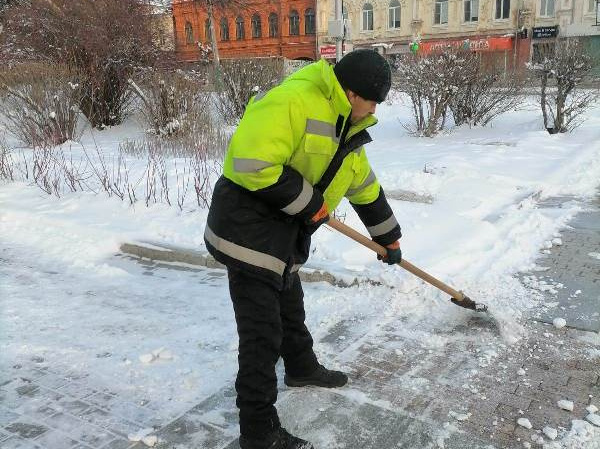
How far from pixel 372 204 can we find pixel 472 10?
36.6 metres

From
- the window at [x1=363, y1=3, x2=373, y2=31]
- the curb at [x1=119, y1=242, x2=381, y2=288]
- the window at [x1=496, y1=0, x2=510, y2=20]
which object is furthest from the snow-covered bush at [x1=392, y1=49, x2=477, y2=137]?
the window at [x1=363, y1=3, x2=373, y2=31]

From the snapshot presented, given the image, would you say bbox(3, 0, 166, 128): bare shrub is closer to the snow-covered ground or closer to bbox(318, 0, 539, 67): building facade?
the snow-covered ground

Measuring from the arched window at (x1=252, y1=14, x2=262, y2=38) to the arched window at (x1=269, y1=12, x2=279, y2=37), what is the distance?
3.76ft

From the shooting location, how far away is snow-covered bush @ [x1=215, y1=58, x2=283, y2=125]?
13.5m

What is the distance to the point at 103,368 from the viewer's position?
297 centimetres

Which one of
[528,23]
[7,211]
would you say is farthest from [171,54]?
[528,23]

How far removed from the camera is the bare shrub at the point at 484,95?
1093 cm

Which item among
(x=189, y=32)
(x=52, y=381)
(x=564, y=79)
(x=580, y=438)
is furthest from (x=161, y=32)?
(x=189, y=32)

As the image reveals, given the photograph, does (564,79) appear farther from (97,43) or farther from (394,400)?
(97,43)

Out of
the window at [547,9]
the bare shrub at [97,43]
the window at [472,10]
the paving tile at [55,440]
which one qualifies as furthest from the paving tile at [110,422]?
the window at [472,10]

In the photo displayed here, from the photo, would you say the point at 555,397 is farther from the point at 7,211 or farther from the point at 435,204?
the point at 7,211

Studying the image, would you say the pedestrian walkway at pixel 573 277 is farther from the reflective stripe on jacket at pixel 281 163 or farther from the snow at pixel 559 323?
the reflective stripe on jacket at pixel 281 163

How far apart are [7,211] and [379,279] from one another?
169 inches

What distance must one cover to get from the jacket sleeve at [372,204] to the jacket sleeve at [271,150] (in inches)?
20.6
